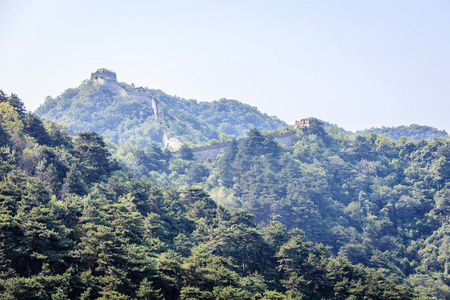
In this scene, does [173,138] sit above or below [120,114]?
below

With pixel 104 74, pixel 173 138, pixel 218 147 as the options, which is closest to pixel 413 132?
pixel 173 138

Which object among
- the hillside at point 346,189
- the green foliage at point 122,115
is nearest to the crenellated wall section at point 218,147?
the hillside at point 346,189

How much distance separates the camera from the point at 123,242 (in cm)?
2423

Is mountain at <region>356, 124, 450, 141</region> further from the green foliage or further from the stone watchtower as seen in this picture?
the stone watchtower

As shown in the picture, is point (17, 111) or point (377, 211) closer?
point (17, 111)

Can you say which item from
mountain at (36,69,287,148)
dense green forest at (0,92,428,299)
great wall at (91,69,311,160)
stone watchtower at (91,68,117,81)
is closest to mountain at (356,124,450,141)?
mountain at (36,69,287,148)

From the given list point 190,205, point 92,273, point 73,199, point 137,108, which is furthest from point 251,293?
point 137,108

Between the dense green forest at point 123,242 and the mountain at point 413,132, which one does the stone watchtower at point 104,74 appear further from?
the dense green forest at point 123,242

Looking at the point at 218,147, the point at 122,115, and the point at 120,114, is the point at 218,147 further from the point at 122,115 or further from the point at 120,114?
the point at 120,114

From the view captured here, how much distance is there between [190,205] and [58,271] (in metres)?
17.0

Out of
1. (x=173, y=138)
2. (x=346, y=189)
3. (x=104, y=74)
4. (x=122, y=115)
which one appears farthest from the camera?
(x=104, y=74)

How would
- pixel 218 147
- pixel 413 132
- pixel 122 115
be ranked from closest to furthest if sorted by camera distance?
1. pixel 218 147
2. pixel 122 115
3. pixel 413 132

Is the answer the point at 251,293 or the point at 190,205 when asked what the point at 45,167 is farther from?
the point at 251,293

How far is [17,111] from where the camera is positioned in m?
40.4
